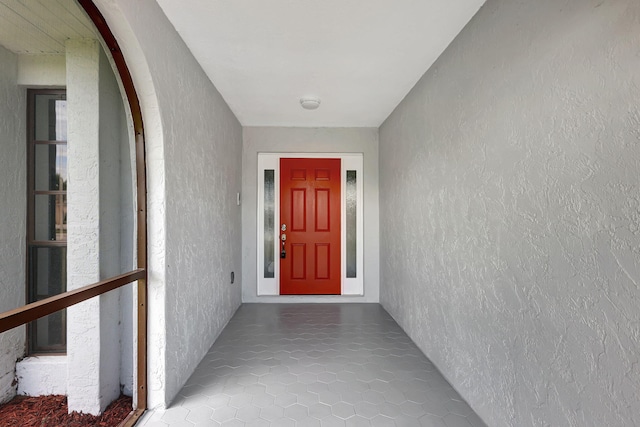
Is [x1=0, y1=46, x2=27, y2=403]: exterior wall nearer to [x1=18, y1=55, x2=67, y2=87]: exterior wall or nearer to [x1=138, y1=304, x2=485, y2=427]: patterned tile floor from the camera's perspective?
[x1=18, y1=55, x2=67, y2=87]: exterior wall

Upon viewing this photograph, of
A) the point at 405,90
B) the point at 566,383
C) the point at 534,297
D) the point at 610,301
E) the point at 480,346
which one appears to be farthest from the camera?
the point at 405,90

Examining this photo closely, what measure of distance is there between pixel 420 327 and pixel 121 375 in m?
2.21

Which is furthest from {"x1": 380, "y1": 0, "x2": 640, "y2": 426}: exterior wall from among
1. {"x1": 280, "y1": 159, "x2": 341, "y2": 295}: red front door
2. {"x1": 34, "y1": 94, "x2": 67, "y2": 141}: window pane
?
{"x1": 34, "y1": 94, "x2": 67, "y2": 141}: window pane

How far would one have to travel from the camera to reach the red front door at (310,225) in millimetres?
3988

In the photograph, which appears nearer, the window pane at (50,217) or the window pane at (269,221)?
the window pane at (50,217)

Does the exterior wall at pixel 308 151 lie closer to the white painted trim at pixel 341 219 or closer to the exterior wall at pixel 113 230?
the white painted trim at pixel 341 219

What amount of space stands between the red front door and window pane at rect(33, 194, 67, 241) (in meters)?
2.64

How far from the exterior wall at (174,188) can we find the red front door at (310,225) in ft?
4.55

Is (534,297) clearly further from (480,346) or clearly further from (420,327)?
(420,327)

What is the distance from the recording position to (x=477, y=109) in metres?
1.71

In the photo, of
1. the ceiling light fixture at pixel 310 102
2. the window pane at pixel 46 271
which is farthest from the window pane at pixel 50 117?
the ceiling light fixture at pixel 310 102

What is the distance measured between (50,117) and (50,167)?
0.22 meters

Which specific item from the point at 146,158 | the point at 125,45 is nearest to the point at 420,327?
the point at 146,158

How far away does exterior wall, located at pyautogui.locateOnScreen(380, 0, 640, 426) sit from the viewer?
3.13ft
